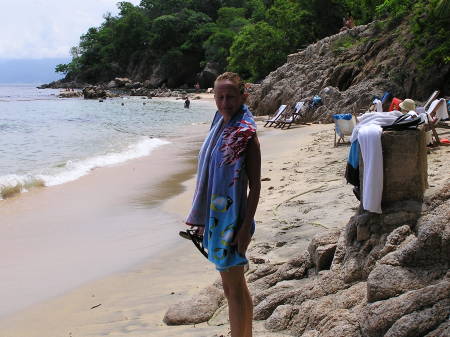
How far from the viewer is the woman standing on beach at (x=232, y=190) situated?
106 inches

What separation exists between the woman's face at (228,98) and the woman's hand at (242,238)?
597mm

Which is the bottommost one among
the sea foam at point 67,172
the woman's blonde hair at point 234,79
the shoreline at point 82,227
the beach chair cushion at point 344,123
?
the shoreline at point 82,227

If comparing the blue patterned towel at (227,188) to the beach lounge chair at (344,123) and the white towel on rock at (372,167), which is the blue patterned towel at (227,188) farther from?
the beach lounge chair at (344,123)

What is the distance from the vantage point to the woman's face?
278 centimetres

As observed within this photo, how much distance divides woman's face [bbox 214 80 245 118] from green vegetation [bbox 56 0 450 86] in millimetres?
19239

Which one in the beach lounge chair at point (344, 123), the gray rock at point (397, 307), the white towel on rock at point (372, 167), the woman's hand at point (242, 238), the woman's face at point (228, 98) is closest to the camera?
the gray rock at point (397, 307)

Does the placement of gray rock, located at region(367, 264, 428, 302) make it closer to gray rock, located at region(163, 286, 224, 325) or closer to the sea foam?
gray rock, located at region(163, 286, 224, 325)

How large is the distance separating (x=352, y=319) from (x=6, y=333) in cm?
286

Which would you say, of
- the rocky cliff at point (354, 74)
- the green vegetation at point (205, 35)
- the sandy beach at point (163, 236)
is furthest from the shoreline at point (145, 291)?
the green vegetation at point (205, 35)

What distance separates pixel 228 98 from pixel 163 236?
13.8 ft

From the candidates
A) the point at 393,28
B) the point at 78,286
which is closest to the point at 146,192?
the point at 78,286

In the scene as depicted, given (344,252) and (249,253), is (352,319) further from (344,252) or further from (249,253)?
(249,253)

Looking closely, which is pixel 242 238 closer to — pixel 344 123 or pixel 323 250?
pixel 323 250

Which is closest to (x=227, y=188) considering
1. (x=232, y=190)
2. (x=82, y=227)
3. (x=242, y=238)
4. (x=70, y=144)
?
(x=232, y=190)
